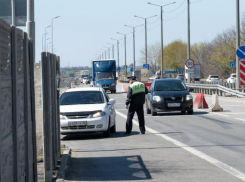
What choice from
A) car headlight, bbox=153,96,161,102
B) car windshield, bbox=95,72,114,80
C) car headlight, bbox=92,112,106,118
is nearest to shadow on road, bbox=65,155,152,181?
car headlight, bbox=92,112,106,118

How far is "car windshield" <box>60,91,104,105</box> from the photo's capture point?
715 inches

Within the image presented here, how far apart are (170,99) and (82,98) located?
845 cm

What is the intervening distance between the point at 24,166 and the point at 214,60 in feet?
298

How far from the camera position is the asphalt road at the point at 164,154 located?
10.1 meters

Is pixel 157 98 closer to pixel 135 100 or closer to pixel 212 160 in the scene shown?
pixel 135 100

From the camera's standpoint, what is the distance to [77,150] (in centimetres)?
1432

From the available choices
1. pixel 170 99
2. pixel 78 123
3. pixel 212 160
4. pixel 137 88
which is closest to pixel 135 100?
pixel 137 88

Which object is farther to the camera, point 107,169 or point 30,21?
point 30,21

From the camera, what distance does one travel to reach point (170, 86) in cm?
2705

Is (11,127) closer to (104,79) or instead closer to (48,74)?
(48,74)

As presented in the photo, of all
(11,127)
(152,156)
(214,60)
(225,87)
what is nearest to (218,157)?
(152,156)

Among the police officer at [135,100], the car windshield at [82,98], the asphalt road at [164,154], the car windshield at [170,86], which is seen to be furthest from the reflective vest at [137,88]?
the car windshield at [170,86]

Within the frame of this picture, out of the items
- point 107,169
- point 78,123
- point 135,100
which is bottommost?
point 107,169

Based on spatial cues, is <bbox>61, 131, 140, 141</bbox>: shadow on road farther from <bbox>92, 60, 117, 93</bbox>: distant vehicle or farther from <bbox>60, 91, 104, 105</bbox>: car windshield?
<bbox>92, 60, 117, 93</bbox>: distant vehicle
